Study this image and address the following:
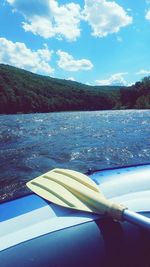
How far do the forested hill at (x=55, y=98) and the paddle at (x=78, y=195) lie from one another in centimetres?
7599

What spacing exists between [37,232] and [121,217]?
598mm

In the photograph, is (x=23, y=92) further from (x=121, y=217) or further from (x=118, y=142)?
(x=121, y=217)

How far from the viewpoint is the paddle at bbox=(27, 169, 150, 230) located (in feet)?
8.08

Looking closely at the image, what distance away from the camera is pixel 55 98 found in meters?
108

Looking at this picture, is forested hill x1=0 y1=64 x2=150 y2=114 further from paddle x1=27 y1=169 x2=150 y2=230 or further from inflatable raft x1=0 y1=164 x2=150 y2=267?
inflatable raft x1=0 y1=164 x2=150 y2=267

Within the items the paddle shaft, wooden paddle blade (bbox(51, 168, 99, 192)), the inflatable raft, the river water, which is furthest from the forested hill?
the paddle shaft

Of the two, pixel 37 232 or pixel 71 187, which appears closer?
pixel 37 232

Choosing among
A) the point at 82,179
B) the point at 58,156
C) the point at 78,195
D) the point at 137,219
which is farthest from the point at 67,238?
the point at 58,156

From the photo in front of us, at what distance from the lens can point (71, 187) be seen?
3184 mm

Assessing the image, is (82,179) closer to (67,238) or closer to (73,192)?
(73,192)

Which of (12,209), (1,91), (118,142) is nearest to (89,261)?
(12,209)

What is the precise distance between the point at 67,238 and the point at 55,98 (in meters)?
106

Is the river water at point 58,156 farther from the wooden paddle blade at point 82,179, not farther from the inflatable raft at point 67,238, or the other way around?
the inflatable raft at point 67,238

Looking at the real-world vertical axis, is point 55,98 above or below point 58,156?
above
